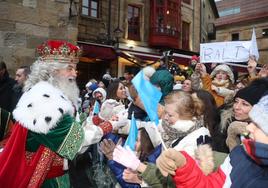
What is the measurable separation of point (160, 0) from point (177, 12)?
167 centimetres

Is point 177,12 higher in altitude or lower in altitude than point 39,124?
higher

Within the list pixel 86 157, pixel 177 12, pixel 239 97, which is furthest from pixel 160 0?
pixel 239 97

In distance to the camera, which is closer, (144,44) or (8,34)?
(8,34)

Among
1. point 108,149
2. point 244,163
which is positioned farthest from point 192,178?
point 108,149

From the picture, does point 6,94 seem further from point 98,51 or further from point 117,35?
point 117,35

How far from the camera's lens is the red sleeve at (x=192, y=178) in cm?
207

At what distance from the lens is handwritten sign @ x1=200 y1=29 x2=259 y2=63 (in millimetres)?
6469

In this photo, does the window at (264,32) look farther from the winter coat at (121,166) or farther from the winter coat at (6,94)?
the winter coat at (121,166)

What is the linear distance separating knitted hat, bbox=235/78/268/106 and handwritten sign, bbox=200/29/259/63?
344 cm

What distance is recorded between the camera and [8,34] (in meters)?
8.37

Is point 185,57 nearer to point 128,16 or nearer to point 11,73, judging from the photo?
point 128,16

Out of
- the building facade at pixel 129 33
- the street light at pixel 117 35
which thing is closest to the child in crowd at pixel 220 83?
the building facade at pixel 129 33

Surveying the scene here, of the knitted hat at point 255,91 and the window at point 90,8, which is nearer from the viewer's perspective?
the knitted hat at point 255,91

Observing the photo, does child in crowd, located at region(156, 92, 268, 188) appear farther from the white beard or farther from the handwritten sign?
the handwritten sign
